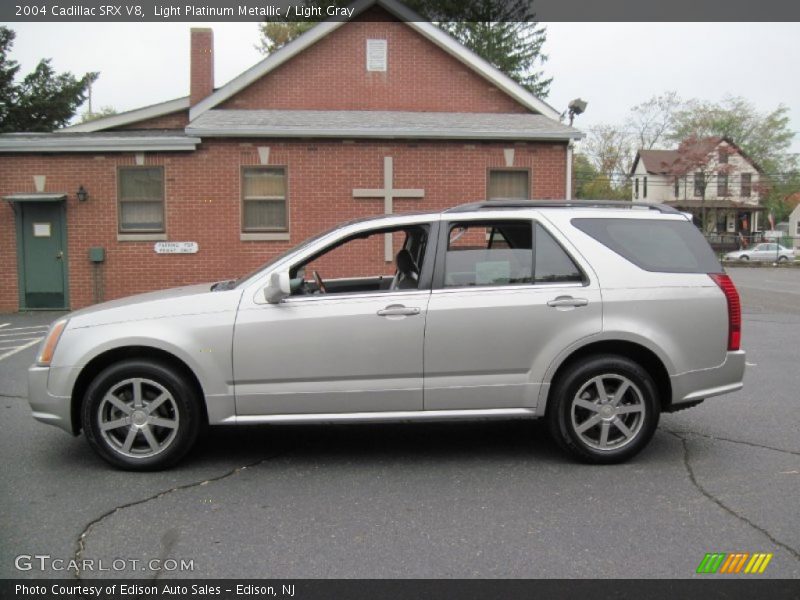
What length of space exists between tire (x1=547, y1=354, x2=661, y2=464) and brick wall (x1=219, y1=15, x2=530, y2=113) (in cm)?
1254

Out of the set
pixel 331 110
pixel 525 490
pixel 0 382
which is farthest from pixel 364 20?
pixel 525 490

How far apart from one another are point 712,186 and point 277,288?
5686 centimetres

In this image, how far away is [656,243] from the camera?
5059mm

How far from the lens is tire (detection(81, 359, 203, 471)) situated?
462cm

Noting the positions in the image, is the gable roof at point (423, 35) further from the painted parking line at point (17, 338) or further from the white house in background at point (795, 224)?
the white house in background at point (795, 224)

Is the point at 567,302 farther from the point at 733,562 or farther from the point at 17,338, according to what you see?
the point at 17,338

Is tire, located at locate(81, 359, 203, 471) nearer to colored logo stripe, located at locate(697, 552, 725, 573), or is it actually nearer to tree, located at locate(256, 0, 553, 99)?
colored logo stripe, located at locate(697, 552, 725, 573)

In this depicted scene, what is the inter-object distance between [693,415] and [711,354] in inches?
63.0

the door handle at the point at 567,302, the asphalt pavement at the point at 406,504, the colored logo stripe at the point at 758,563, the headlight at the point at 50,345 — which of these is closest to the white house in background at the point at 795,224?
the asphalt pavement at the point at 406,504

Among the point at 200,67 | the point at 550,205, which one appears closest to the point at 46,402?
the point at 550,205

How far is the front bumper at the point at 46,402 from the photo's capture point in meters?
4.66

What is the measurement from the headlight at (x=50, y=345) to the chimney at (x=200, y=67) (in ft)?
39.8

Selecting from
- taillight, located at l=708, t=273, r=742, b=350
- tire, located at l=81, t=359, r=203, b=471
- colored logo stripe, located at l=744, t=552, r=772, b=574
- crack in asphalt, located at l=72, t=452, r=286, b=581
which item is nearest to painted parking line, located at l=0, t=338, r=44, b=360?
tire, located at l=81, t=359, r=203, b=471
